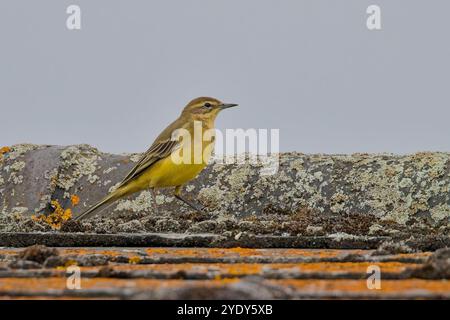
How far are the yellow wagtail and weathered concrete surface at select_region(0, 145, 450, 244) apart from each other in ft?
0.41

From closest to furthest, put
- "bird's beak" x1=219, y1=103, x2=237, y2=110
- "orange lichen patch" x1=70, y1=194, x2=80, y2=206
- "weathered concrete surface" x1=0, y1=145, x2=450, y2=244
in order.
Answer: "weathered concrete surface" x1=0, y1=145, x2=450, y2=244 < "orange lichen patch" x1=70, y1=194, x2=80, y2=206 < "bird's beak" x1=219, y1=103, x2=237, y2=110

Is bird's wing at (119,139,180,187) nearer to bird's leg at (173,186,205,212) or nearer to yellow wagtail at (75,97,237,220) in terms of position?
yellow wagtail at (75,97,237,220)

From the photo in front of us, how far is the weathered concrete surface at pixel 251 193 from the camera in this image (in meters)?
5.80

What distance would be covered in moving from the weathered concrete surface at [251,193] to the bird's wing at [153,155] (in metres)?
0.10

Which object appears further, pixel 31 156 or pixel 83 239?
pixel 31 156

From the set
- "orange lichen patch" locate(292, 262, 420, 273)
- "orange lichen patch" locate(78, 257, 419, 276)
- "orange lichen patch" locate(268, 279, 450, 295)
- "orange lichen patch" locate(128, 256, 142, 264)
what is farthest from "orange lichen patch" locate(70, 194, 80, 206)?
"orange lichen patch" locate(268, 279, 450, 295)

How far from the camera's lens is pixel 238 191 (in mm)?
7172

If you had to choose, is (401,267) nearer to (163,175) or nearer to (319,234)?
(319,234)

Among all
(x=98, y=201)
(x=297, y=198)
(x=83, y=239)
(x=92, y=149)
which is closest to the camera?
(x=83, y=239)

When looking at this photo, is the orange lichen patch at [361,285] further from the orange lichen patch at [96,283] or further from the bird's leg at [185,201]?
the bird's leg at [185,201]

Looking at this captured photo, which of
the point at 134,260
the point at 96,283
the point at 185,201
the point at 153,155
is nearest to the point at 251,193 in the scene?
the point at 185,201

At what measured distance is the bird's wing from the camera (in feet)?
26.7
